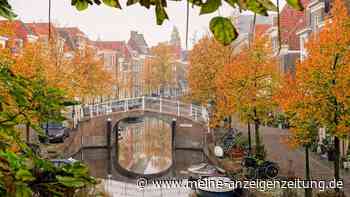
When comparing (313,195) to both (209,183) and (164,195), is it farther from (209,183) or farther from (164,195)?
(164,195)

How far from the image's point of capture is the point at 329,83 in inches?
402

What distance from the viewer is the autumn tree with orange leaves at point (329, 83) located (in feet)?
32.8

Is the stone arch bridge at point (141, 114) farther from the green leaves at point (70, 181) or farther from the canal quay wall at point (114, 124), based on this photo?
the green leaves at point (70, 181)

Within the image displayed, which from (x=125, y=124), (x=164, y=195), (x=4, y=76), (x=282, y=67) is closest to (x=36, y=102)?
(x=4, y=76)

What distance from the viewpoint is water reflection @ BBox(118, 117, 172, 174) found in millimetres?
23266

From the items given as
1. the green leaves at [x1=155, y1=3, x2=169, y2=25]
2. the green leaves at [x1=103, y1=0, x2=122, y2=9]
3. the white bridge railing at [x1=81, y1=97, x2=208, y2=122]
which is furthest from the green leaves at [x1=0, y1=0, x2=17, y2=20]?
the white bridge railing at [x1=81, y1=97, x2=208, y2=122]

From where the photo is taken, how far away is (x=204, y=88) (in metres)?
22.0

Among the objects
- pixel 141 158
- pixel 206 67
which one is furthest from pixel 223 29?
pixel 141 158

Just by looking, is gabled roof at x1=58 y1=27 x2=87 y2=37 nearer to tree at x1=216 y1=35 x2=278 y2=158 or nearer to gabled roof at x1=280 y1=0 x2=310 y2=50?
gabled roof at x1=280 y1=0 x2=310 y2=50

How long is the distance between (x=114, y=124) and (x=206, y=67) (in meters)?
6.41

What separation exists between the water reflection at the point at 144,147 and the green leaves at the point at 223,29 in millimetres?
20970

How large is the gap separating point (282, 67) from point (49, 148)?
16.0 metres

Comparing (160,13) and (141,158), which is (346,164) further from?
(141,158)

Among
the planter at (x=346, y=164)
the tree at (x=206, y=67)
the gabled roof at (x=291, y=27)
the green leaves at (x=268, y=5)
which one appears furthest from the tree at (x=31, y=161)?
the gabled roof at (x=291, y=27)
